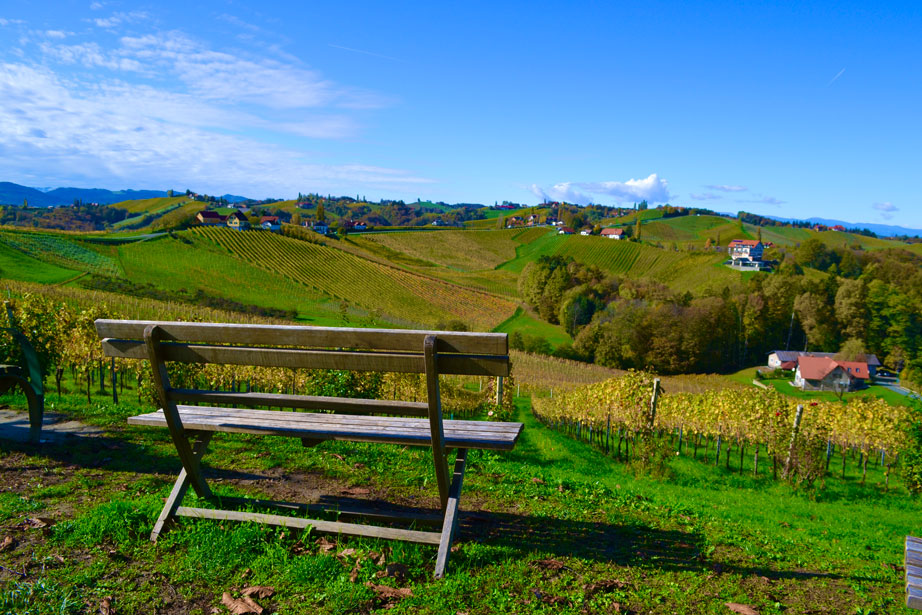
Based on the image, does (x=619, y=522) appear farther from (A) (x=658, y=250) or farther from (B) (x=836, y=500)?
(A) (x=658, y=250)

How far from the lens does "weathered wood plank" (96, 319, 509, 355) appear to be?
10.4ft

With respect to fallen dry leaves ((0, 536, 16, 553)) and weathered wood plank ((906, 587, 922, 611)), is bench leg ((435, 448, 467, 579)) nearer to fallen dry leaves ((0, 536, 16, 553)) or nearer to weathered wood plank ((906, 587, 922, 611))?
weathered wood plank ((906, 587, 922, 611))

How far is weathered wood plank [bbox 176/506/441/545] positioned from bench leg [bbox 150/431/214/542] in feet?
0.21

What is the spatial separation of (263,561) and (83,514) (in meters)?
1.74

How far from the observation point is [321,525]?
12.8ft

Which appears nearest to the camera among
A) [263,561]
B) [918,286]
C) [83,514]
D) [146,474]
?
[263,561]

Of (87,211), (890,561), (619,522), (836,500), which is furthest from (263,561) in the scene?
(87,211)

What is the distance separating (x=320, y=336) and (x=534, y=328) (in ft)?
234

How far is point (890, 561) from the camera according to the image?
4941mm

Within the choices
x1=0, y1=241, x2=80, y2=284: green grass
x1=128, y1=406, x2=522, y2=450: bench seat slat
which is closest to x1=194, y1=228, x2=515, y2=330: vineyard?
x1=0, y1=241, x2=80, y2=284: green grass

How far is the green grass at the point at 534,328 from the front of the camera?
231 ft

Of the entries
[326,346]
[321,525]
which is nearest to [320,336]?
[326,346]

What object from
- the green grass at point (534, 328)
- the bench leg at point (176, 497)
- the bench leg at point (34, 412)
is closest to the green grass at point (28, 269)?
the green grass at point (534, 328)

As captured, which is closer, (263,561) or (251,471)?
(263,561)
